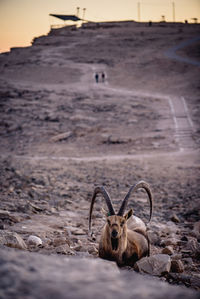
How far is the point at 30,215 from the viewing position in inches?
302

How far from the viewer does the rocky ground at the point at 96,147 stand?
20.8 ft

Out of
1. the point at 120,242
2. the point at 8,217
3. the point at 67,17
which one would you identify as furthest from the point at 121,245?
the point at 67,17

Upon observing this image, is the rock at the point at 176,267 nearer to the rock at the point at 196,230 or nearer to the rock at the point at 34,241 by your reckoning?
the rock at the point at 34,241

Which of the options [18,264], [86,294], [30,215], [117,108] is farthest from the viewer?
[117,108]

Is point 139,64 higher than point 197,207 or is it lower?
higher

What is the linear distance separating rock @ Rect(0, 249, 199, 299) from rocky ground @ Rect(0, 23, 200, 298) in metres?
3.42

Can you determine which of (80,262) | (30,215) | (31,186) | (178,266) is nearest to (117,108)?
(31,186)

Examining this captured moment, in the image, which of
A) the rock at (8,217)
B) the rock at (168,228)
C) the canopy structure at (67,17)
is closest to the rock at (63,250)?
the rock at (8,217)

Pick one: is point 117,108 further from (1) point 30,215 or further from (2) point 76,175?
(1) point 30,215

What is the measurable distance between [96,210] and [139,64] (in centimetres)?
4059

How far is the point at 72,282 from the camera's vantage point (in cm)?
127

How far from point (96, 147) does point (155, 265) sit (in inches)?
687

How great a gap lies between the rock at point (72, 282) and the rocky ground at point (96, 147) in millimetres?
3421

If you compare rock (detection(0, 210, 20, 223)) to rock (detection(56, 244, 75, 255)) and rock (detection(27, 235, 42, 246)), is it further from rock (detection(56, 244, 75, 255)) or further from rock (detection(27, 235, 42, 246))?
rock (detection(56, 244, 75, 255))
